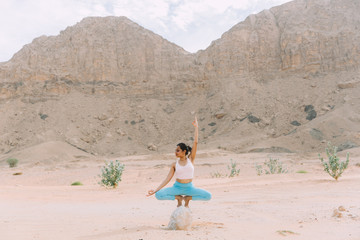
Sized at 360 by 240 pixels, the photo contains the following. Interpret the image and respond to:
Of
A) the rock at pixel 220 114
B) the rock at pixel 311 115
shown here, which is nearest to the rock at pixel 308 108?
the rock at pixel 311 115

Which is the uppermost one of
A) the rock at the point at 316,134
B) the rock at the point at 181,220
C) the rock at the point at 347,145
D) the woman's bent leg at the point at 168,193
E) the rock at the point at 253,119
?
the rock at the point at 253,119

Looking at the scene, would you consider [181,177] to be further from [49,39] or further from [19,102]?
[49,39]

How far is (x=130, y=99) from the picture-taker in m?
43.6

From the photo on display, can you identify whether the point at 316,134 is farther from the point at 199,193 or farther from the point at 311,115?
the point at 199,193

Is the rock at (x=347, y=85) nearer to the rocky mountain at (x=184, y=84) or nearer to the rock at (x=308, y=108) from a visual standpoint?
the rocky mountain at (x=184, y=84)

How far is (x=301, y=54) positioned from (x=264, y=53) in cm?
478

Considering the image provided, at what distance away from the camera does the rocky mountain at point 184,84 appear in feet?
114

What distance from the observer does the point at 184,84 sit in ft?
145

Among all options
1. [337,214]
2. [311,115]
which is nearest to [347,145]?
[311,115]

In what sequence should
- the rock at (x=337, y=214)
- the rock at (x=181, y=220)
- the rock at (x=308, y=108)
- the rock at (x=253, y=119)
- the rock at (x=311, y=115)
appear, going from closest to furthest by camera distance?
the rock at (x=181, y=220) < the rock at (x=337, y=214) < the rock at (x=311, y=115) < the rock at (x=308, y=108) < the rock at (x=253, y=119)

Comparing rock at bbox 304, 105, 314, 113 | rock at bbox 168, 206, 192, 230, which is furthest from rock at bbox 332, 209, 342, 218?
rock at bbox 304, 105, 314, 113

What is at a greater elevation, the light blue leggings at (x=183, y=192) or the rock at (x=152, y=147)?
the rock at (x=152, y=147)

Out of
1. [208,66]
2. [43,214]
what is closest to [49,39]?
[208,66]

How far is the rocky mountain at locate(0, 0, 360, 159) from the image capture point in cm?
3481
